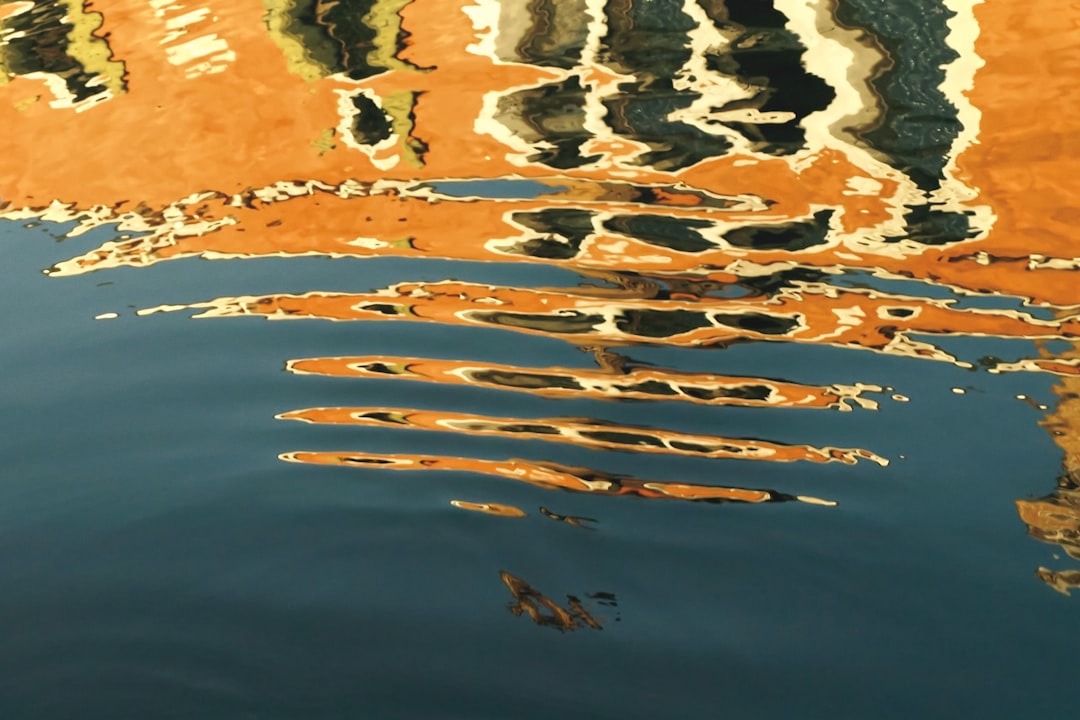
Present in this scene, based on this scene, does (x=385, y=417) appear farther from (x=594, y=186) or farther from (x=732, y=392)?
(x=594, y=186)

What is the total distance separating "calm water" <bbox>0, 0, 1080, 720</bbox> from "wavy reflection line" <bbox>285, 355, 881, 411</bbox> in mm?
11

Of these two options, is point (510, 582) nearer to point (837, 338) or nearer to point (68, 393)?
point (837, 338)

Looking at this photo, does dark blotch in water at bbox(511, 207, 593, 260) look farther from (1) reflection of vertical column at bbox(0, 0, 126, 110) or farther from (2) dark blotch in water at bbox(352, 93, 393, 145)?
(1) reflection of vertical column at bbox(0, 0, 126, 110)

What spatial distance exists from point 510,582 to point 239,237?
5.89ft

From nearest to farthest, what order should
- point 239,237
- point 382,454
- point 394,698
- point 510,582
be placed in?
1. point 394,698
2. point 510,582
3. point 382,454
4. point 239,237

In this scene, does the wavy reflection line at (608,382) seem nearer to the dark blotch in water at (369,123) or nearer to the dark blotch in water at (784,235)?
the dark blotch in water at (784,235)

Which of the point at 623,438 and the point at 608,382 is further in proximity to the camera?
the point at 608,382

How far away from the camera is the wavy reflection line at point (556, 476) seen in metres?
2.04

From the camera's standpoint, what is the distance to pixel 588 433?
225 cm

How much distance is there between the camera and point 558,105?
4.05m

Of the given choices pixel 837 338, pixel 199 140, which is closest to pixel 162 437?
pixel 837 338

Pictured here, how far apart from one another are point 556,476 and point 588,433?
0.16 metres

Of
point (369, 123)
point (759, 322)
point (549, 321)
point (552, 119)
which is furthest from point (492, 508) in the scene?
point (369, 123)

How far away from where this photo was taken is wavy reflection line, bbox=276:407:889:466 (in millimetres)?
2166
